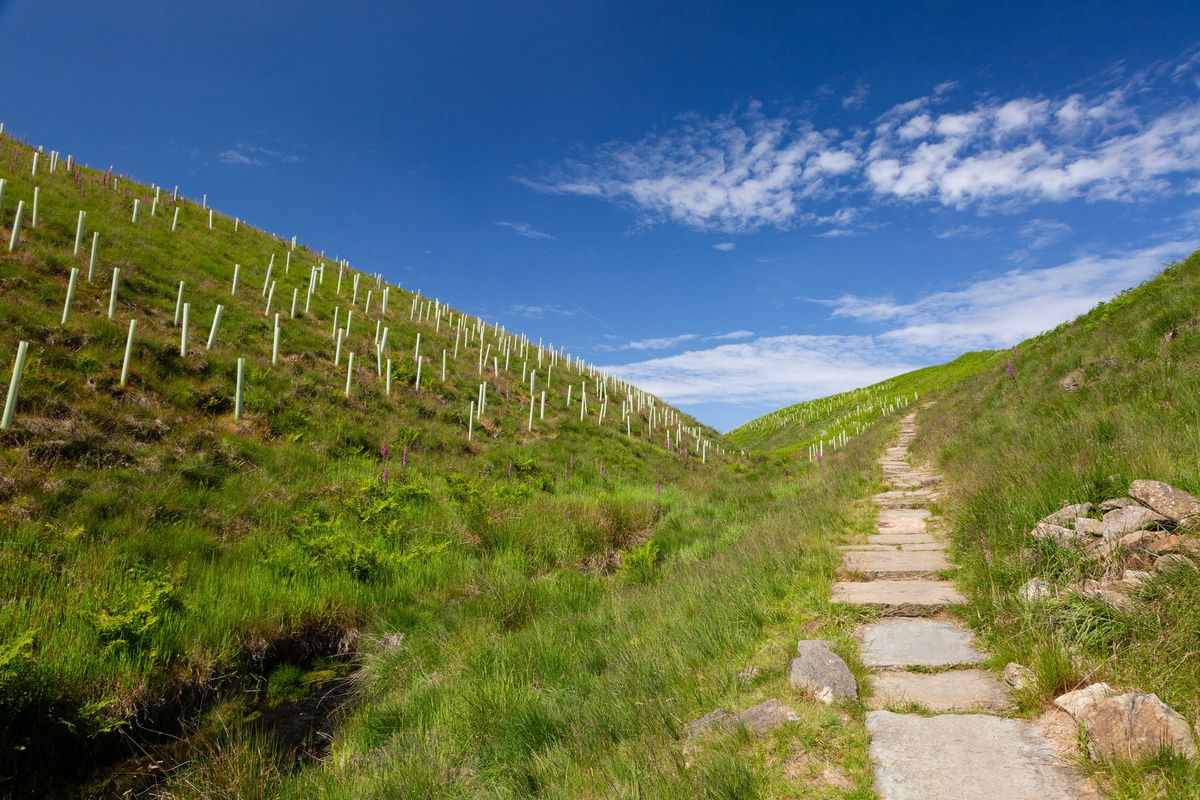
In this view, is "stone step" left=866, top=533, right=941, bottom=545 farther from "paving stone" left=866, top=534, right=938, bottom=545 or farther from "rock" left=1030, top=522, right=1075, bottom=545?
"rock" left=1030, top=522, right=1075, bottom=545

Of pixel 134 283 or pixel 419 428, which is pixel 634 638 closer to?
pixel 419 428

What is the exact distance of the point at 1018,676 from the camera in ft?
9.54

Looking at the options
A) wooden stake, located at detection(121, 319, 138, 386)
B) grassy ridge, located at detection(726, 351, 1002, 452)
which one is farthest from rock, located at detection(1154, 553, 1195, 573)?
grassy ridge, located at detection(726, 351, 1002, 452)

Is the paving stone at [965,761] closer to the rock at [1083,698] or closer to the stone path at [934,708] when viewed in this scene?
the stone path at [934,708]

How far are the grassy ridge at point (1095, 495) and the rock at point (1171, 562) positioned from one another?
2.0 inches

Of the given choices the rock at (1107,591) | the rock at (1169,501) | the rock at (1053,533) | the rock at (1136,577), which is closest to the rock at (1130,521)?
the rock at (1169,501)

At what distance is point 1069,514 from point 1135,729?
8.83 ft

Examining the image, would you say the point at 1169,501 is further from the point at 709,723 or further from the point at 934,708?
the point at 709,723

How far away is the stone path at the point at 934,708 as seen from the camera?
2254 millimetres

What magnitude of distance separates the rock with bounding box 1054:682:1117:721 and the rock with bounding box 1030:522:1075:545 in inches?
65.1

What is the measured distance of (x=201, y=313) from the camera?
13.5 metres

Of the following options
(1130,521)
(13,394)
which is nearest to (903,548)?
(1130,521)

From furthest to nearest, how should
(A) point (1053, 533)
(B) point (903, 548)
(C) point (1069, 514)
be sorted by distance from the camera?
(B) point (903, 548) → (C) point (1069, 514) → (A) point (1053, 533)

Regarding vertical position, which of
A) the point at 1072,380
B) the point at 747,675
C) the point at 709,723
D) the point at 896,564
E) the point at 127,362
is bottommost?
the point at 709,723
